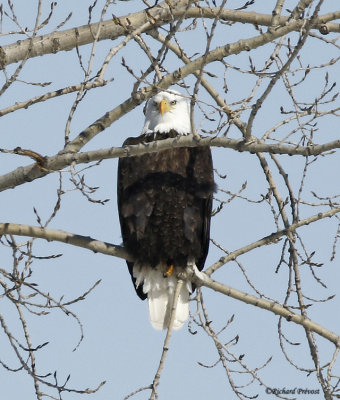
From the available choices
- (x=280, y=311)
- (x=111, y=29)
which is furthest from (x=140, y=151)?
(x=111, y=29)

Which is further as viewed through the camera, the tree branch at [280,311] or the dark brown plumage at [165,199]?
the dark brown plumage at [165,199]

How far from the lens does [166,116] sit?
560cm

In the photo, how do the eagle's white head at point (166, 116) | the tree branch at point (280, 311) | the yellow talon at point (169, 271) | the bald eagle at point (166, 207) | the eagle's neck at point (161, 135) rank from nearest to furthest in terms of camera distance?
the tree branch at point (280, 311) < the bald eagle at point (166, 207) < the yellow talon at point (169, 271) < the eagle's neck at point (161, 135) < the eagle's white head at point (166, 116)

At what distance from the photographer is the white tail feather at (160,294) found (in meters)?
5.21

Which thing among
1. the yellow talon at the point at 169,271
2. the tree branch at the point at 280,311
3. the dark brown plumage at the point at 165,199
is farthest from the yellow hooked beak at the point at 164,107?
the tree branch at the point at 280,311

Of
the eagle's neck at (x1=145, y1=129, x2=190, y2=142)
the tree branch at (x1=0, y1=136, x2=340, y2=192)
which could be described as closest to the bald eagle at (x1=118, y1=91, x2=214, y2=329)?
the eagle's neck at (x1=145, y1=129, x2=190, y2=142)

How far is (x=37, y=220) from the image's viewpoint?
4.13 metres

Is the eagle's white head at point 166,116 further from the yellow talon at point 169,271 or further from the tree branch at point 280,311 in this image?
the tree branch at point 280,311

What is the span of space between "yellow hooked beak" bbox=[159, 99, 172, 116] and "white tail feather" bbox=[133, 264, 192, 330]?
3.45 ft

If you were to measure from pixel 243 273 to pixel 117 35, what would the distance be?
5.19 ft

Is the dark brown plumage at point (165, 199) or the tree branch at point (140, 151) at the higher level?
the dark brown plumage at point (165, 199)

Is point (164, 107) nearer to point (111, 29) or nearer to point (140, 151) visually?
point (111, 29)

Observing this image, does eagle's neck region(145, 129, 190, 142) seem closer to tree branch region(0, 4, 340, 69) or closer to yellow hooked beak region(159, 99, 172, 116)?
yellow hooked beak region(159, 99, 172, 116)

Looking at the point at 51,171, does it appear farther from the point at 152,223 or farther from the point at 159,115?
the point at 159,115
